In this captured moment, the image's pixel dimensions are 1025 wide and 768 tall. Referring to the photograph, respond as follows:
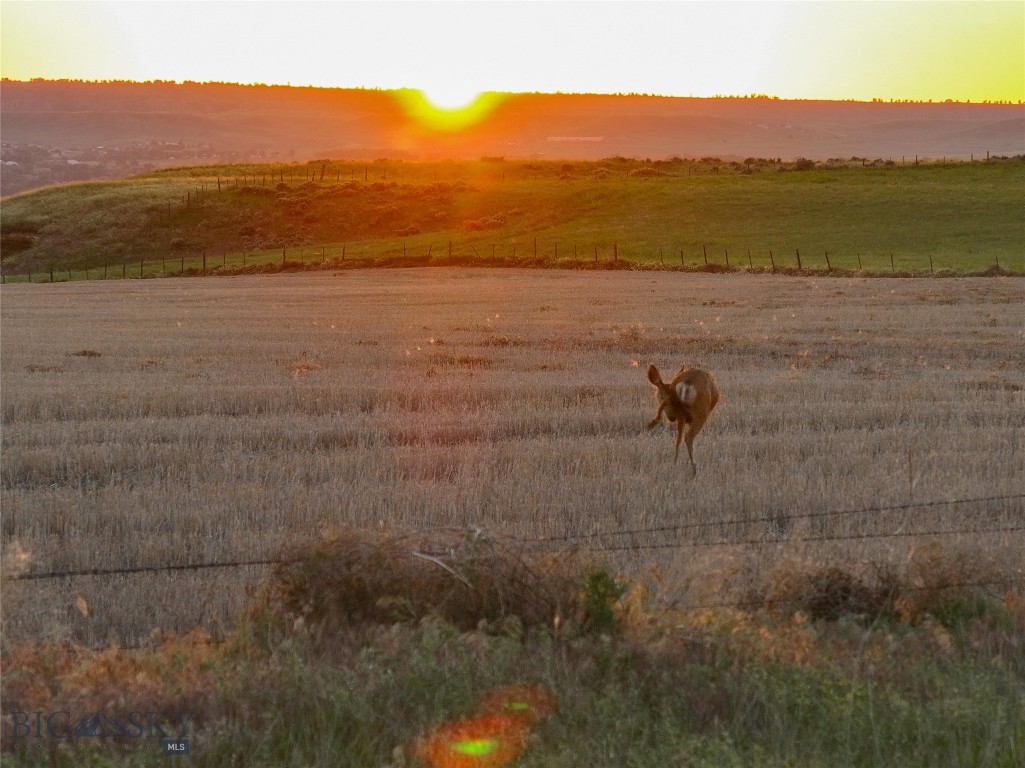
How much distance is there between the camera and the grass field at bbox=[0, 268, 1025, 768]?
567cm

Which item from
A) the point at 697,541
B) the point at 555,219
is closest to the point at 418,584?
the point at 697,541

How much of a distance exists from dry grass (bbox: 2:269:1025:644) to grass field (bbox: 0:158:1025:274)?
28824 millimetres

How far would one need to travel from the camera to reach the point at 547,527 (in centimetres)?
977

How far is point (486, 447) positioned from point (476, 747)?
7.35 metres

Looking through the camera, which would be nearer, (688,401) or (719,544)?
(719,544)

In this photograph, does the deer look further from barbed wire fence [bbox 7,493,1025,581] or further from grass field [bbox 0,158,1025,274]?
grass field [bbox 0,158,1025,274]

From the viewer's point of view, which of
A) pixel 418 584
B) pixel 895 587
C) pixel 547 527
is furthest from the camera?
pixel 547 527

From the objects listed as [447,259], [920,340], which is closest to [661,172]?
[447,259]

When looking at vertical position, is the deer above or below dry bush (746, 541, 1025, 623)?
above

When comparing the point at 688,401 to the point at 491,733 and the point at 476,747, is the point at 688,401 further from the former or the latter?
the point at 476,747

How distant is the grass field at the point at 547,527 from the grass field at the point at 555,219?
3260 centimetres

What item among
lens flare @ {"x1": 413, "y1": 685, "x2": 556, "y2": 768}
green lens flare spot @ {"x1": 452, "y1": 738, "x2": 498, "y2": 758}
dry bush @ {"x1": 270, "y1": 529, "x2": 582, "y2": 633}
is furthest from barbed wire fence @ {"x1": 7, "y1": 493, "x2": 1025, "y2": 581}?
green lens flare spot @ {"x1": 452, "y1": 738, "x2": 498, "y2": 758}

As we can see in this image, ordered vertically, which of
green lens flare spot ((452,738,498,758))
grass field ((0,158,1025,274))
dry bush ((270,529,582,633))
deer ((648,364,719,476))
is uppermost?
grass field ((0,158,1025,274))

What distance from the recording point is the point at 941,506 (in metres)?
10.3
